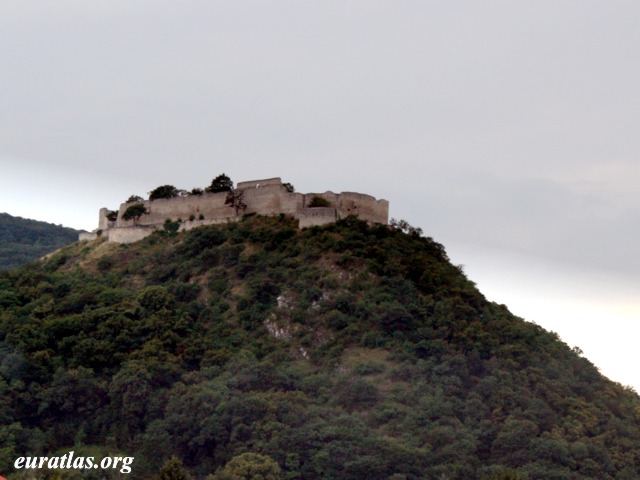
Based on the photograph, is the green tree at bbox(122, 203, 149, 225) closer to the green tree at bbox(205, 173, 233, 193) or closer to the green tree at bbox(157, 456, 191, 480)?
the green tree at bbox(205, 173, 233, 193)

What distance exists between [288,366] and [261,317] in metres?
3.89

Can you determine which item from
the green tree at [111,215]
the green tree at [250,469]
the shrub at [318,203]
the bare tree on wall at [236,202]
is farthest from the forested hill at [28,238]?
the green tree at [250,469]

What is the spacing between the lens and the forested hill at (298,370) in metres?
46.4

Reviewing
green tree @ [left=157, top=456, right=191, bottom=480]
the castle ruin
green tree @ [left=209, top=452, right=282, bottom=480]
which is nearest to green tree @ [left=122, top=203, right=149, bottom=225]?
the castle ruin

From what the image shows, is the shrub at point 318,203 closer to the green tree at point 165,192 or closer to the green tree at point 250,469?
the green tree at point 165,192

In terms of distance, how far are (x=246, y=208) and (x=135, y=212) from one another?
6.60m

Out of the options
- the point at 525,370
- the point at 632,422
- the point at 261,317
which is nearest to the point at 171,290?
the point at 261,317

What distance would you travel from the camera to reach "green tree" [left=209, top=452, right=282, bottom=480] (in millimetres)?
42875

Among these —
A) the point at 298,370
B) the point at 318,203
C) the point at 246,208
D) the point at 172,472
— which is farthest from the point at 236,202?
the point at 172,472

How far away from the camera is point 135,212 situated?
6706cm

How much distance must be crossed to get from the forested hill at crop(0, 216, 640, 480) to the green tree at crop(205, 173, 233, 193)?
4280 millimetres

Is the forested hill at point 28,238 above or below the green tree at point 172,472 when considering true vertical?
above

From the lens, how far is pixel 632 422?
53.3m

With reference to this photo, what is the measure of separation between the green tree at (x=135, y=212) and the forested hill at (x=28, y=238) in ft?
82.7
